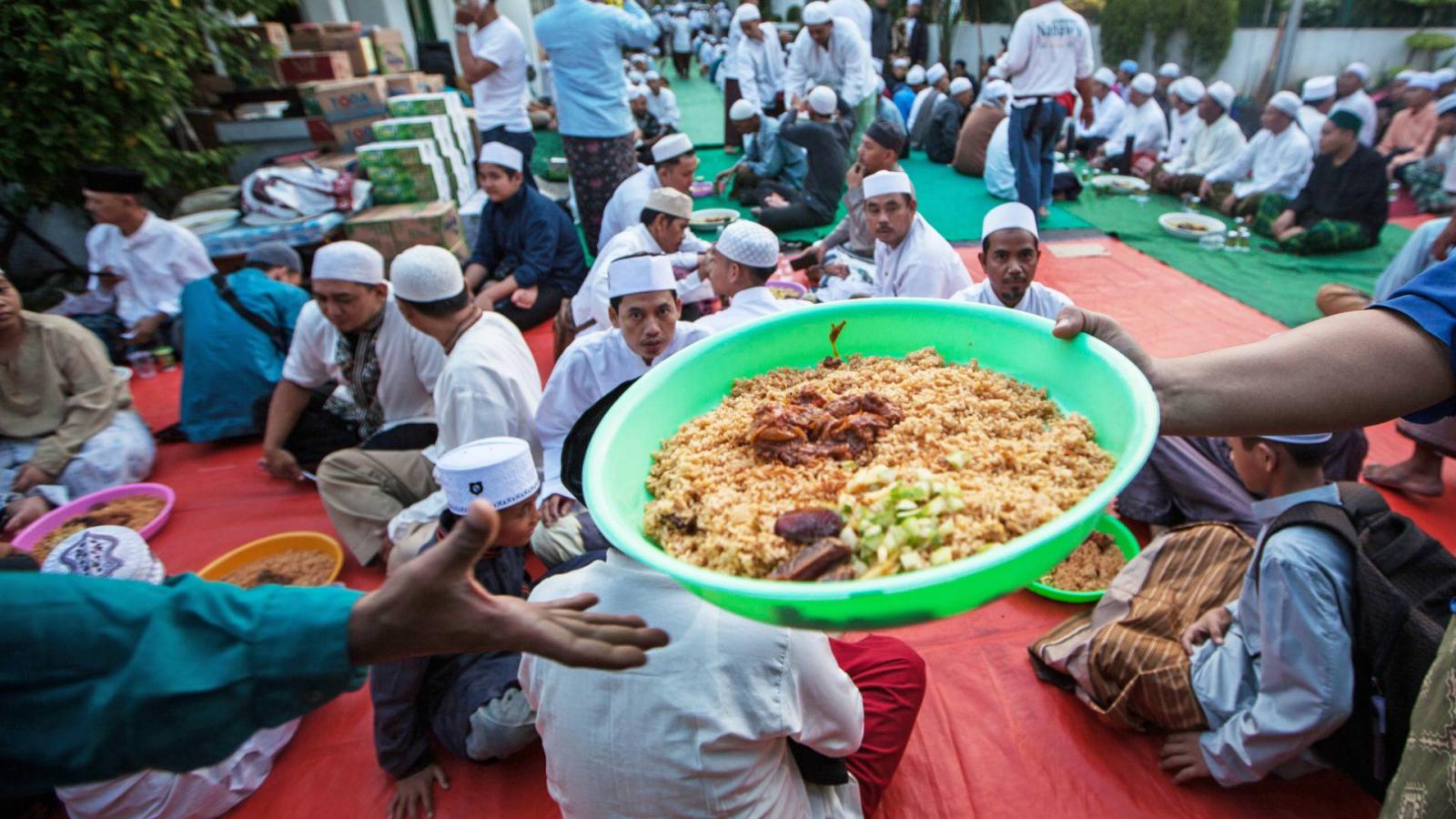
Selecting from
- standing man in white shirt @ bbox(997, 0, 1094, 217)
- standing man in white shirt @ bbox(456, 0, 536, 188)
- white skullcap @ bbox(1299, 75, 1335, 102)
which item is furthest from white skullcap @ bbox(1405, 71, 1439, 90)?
standing man in white shirt @ bbox(456, 0, 536, 188)

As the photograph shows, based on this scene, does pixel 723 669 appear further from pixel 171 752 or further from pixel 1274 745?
pixel 1274 745

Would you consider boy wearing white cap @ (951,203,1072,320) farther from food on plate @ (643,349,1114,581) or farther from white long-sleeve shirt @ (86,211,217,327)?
white long-sleeve shirt @ (86,211,217,327)

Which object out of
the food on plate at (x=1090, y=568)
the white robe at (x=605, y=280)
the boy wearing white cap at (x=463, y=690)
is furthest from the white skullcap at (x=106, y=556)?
the food on plate at (x=1090, y=568)

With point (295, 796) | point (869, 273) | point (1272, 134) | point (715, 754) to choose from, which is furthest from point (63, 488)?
point (1272, 134)

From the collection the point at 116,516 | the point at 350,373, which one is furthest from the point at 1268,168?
the point at 116,516

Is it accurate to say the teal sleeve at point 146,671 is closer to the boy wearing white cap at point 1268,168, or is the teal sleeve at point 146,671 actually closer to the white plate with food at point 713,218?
the white plate with food at point 713,218

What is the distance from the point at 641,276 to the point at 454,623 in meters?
2.15

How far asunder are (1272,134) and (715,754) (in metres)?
9.76

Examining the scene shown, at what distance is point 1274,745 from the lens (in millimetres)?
1964

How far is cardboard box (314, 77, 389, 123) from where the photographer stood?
7.37 meters

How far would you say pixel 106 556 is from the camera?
97.8 inches

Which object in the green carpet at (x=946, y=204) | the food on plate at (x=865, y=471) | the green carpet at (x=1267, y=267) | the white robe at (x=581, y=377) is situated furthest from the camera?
the green carpet at (x=946, y=204)

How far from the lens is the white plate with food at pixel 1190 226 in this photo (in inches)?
276

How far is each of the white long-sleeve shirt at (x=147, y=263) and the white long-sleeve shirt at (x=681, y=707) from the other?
16.8 ft
